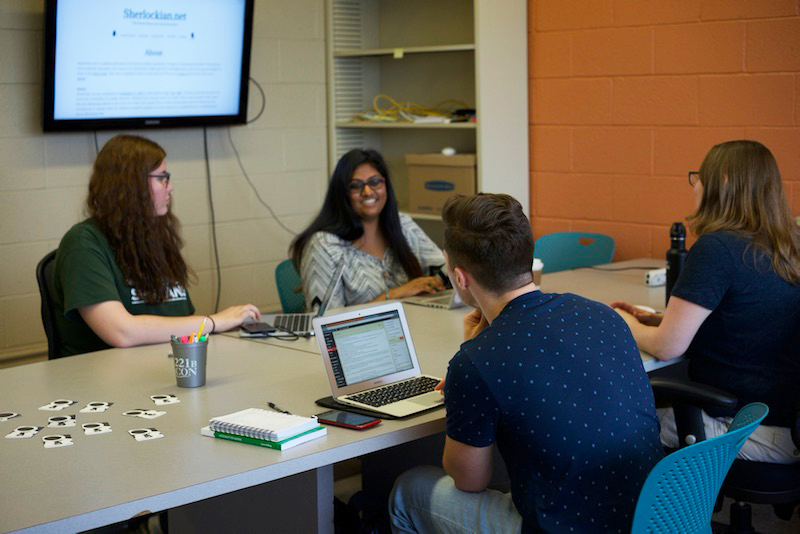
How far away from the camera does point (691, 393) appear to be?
8.18 feet

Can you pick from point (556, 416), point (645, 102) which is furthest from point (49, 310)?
point (645, 102)

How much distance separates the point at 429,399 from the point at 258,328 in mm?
879

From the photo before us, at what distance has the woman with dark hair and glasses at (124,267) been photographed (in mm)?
2748

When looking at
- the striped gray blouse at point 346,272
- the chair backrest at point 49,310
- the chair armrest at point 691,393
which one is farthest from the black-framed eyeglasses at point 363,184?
the chair armrest at point 691,393

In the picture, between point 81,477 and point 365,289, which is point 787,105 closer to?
point 365,289

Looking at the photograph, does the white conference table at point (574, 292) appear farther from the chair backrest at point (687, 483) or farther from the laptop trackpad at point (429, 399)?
the chair backrest at point (687, 483)

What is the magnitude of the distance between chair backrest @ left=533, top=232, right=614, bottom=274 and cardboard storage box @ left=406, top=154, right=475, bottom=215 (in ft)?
1.55

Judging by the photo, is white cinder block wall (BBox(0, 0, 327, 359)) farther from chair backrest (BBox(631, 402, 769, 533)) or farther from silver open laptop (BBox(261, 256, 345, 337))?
chair backrest (BBox(631, 402, 769, 533))

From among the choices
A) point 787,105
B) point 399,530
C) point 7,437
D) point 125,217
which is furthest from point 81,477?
point 787,105

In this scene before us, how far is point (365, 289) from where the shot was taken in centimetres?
354

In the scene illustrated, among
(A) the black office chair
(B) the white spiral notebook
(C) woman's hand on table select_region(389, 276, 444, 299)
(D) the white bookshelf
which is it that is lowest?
(A) the black office chair

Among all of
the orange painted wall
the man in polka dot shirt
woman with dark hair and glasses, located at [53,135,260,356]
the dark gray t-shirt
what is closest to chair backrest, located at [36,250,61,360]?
woman with dark hair and glasses, located at [53,135,260,356]

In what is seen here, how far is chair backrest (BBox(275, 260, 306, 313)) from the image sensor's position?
375 centimetres

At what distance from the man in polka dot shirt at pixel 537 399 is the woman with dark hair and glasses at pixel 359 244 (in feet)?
5.01
